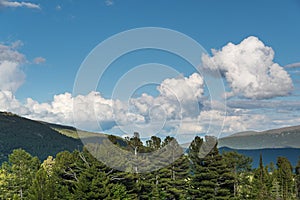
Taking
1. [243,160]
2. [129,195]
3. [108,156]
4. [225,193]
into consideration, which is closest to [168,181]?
[225,193]

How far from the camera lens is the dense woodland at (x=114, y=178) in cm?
4022

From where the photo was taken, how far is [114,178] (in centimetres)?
4338

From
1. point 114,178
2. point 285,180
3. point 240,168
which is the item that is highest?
point 240,168

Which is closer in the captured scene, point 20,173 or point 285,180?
point 20,173

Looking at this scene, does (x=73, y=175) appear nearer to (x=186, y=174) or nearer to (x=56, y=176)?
(x=56, y=176)

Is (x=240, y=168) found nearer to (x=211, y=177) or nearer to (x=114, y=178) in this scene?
(x=211, y=177)

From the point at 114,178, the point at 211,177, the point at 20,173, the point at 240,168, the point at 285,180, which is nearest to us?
the point at 114,178

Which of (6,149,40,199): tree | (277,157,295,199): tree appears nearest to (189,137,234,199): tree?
(6,149,40,199): tree

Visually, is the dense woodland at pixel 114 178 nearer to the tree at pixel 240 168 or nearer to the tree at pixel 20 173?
the tree at pixel 20 173

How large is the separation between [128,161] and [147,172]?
20.1 feet

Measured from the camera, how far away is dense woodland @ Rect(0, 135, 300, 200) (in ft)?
132

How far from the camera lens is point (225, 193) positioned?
176 ft

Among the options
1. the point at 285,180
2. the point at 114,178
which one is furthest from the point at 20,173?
the point at 285,180

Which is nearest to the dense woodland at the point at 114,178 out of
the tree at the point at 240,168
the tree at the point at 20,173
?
the tree at the point at 20,173
